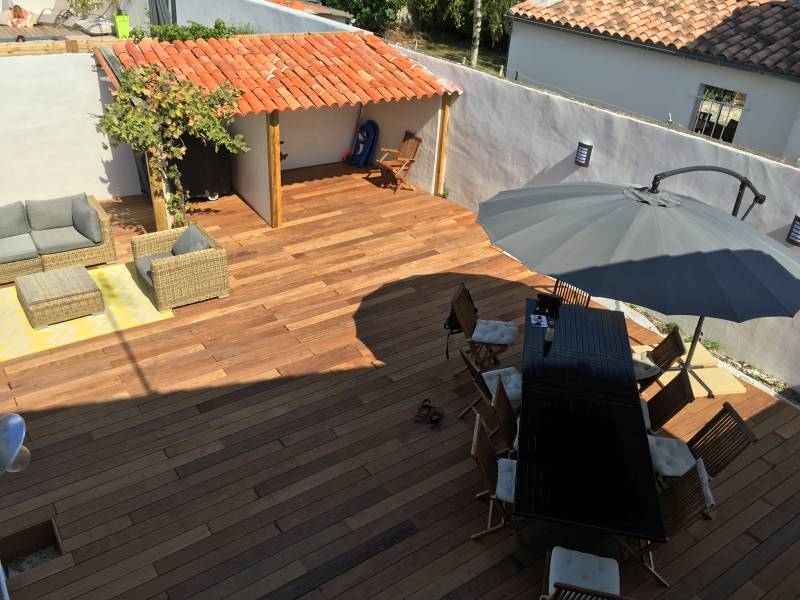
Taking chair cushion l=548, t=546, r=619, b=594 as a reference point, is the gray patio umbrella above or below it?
above

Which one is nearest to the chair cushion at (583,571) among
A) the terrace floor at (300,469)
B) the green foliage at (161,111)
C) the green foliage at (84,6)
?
the terrace floor at (300,469)

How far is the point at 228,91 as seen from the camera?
9.75 meters

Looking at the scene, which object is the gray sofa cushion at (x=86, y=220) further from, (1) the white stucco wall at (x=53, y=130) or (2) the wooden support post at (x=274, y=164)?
(2) the wooden support post at (x=274, y=164)

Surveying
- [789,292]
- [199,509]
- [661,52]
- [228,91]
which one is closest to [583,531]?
[789,292]

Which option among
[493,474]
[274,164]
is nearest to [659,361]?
[493,474]

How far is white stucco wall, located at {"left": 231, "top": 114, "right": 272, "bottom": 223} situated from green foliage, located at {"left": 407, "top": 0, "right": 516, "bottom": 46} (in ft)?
52.3

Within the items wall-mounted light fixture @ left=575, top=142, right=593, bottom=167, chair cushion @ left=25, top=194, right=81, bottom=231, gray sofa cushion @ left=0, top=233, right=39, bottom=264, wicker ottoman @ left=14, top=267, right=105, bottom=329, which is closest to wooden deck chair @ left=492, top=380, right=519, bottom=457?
wall-mounted light fixture @ left=575, top=142, right=593, bottom=167

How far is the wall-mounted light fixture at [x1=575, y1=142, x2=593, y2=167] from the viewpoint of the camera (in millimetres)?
9602

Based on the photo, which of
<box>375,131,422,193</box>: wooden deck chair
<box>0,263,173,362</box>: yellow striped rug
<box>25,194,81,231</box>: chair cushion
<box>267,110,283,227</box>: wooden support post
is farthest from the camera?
<box>375,131,422,193</box>: wooden deck chair

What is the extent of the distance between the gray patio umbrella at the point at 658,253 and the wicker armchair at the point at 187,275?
4168 mm

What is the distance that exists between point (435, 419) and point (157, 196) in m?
6.13

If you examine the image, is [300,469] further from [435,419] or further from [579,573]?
[579,573]

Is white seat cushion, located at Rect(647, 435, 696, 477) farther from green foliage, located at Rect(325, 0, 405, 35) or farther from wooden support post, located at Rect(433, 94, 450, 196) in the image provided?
green foliage, located at Rect(325, 0, 405, 35)

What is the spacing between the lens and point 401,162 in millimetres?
12828
